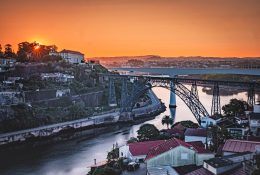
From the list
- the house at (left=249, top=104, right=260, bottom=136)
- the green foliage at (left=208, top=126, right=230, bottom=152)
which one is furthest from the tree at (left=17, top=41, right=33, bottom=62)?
the green foliage at (left=208, top=126, right=230, bottom=152)

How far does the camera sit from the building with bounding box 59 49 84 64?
236 feet

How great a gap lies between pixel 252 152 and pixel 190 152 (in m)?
3.14

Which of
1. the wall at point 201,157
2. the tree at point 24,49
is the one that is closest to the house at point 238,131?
the wall at point 201,157

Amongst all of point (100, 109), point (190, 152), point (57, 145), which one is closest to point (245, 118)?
point (190, 152)

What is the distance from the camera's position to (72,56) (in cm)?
7412

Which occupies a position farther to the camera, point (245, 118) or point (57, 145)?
point (57, 145)

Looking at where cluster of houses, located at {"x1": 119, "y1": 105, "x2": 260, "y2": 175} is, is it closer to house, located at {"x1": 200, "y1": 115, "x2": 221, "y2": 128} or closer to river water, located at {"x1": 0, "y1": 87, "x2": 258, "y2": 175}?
river water, located at {"x1": 0, "y1": 87, "x2": 258, "y2": 175}

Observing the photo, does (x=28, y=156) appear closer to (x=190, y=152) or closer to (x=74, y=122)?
(x=74, y=122)

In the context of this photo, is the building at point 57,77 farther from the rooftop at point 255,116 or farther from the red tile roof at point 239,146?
the red tile roof at point 239,146

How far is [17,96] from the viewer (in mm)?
42156

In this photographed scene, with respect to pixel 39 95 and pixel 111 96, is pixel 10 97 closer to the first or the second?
pixel 39 95

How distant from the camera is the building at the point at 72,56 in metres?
71.9

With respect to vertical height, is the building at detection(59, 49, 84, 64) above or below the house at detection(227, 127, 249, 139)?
above

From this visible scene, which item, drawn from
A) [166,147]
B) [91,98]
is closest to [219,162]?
[166,147]
